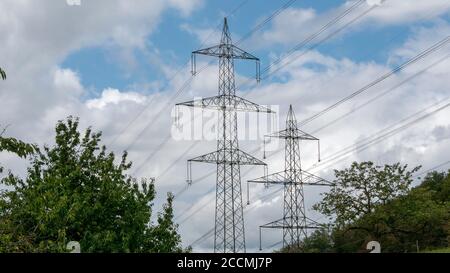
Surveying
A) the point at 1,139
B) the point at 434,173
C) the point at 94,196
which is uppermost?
the point at 434,173

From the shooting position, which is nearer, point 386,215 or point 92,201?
point 92,201

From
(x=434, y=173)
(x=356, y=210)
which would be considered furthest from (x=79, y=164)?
(x=434, y=173)

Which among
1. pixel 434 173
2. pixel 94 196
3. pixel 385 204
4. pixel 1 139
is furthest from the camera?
pixel 434 173

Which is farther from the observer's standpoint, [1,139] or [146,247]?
[146,247]

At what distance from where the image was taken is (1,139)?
14.2 m

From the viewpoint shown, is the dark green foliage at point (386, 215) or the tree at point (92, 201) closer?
the tree at point (92, 201)

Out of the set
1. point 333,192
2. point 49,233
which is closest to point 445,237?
point 333,192

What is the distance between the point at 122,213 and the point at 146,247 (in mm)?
2411

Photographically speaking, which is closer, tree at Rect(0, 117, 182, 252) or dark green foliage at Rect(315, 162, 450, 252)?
tree at Rect(0, 117, 182, 252)
